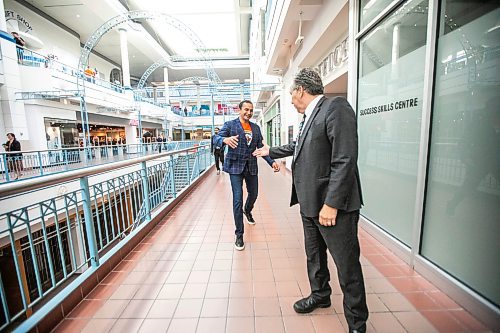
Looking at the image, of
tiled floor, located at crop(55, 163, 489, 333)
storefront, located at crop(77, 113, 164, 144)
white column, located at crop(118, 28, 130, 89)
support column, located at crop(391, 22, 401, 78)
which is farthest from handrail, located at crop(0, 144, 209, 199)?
white column, located at crop(118, 28, 130, 89)

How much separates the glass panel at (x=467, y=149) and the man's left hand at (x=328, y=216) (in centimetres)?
114

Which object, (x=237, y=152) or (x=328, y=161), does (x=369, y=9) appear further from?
(x=328, y=161)

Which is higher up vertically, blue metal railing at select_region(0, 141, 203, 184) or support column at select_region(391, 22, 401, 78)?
support column at select_region(391, 22, 401, 78)

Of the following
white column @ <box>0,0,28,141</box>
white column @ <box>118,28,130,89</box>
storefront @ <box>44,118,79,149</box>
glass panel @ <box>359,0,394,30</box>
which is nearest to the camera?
glass panel @ <box>359,0,394,30</box>

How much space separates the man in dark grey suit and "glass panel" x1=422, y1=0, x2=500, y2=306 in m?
0.98

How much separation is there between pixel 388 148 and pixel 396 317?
65.9 inches

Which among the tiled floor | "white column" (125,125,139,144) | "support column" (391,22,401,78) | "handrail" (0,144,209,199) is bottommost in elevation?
the tiled floor

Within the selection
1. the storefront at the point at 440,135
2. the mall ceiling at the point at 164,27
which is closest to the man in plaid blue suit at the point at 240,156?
the storefront at the point at 440,135

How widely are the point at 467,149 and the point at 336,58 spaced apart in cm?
356

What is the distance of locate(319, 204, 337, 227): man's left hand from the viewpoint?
1.37 metres

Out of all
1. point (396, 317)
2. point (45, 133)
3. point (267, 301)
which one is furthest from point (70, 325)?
point (45, 133)

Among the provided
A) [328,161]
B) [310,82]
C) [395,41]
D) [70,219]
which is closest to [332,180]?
[328,161]

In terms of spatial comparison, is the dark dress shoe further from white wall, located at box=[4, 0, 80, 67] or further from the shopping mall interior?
white wall, located at box=[4, 0, 80, 67]

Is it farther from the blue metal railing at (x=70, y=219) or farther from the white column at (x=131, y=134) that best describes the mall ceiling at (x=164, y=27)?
the blue metal railing at (x=70, y=219)
